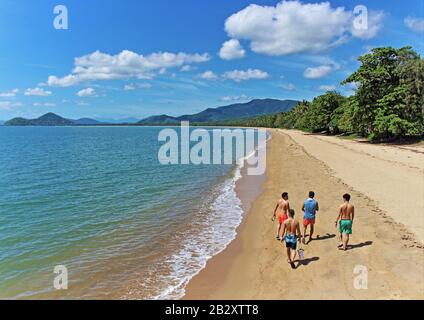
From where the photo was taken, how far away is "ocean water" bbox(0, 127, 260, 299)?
10352 millimetres

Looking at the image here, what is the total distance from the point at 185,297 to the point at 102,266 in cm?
391

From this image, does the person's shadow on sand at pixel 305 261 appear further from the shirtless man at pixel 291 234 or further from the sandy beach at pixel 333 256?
the shirtless man at pixel 291 234

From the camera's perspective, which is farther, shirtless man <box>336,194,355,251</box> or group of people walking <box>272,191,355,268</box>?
shirtless man <box>336,194,355,251</box>

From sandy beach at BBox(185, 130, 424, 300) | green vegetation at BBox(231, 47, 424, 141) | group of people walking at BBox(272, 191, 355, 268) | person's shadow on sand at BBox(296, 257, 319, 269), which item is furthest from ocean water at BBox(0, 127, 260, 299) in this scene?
green vegetation at BBox(231, 47, 424, 141)

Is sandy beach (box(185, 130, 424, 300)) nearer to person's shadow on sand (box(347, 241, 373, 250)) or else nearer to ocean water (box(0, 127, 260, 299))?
person's shadow on sand (box(347, 241, 373, 250))

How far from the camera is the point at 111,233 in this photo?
587 inches

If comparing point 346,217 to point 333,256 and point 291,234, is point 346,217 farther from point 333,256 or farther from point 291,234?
point 291,234

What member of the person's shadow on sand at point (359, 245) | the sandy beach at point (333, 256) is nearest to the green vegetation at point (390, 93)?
the sandy beach at point (333, 256)

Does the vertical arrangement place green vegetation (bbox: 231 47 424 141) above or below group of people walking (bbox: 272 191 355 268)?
above

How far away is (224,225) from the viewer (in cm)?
1605

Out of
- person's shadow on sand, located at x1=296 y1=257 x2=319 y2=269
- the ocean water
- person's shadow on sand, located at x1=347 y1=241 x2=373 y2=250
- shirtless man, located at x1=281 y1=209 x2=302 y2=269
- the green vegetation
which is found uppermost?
the green vegetation

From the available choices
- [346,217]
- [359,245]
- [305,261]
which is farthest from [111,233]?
[359,245]
